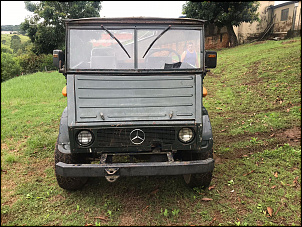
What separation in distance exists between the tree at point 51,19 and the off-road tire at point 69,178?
69.7 feet

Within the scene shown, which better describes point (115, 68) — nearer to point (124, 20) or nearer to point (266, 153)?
point (124, 20)

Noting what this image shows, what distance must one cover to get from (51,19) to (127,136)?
2285cm

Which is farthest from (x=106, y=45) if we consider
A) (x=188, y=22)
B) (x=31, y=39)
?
(x=31, y=39)

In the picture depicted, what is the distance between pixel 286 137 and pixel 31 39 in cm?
2397

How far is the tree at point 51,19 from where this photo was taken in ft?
74.3

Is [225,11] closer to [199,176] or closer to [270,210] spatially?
[199,176]

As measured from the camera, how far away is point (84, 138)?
132 inches

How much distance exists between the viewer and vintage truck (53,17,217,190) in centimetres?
332

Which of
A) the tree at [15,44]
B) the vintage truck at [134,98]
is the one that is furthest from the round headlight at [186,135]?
the tree at [15,44]

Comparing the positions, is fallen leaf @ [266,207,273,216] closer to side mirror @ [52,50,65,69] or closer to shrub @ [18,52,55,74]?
side mirror @ [52,50,65,69]

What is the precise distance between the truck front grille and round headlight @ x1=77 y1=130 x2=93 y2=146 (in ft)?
0.33

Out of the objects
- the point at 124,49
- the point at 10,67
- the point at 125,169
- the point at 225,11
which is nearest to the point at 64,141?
the point at 125,169

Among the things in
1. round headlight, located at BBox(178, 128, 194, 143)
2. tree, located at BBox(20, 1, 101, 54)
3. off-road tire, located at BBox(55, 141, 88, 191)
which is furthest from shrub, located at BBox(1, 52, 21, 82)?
round headlight, located at BBox(178, 128, 194, 143)

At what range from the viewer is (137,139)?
3.38 meters
